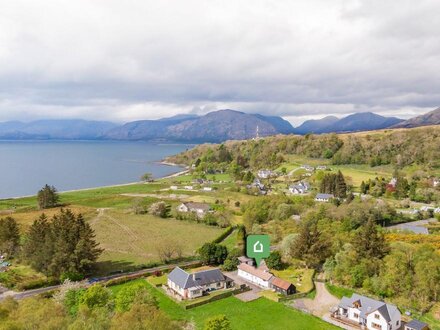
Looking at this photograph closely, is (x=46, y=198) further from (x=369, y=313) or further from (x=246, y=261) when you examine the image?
(x=369, y=313)

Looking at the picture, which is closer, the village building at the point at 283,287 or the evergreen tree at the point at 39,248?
the village building at the point at 283,287

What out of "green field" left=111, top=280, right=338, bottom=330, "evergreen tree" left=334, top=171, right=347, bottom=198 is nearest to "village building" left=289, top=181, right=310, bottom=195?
"evergreen tree" left=334, top=171, right=347, bottom=198

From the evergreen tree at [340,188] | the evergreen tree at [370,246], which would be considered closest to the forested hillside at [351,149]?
the evergreen tree at [340,188]

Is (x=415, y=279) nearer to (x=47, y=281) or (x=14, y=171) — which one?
(x=47, y=281)

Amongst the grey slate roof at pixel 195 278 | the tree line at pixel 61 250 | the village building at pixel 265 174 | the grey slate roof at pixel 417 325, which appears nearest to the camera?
the grey slate roof at pixel 417 325

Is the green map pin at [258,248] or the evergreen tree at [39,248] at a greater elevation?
the evergreen tree at [39,248]

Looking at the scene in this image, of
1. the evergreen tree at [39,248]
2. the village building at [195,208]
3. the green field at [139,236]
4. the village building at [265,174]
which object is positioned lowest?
the green field at [139,236]

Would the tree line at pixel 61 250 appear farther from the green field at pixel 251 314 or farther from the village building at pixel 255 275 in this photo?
the village building at pixel 255 275
